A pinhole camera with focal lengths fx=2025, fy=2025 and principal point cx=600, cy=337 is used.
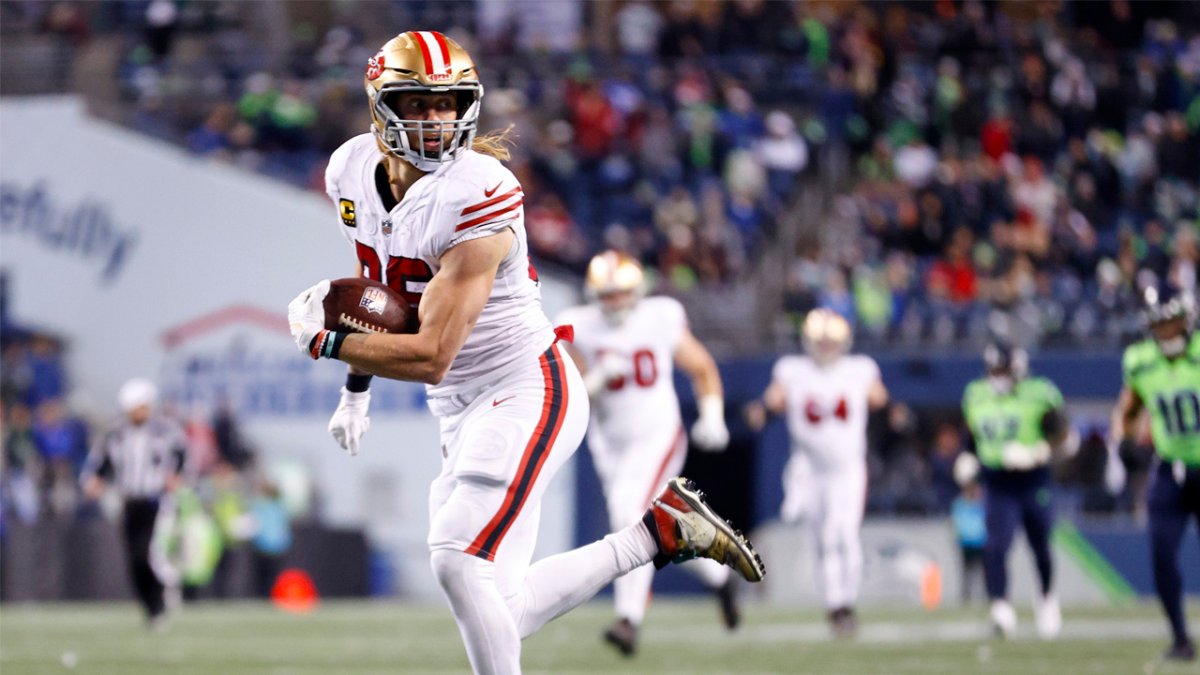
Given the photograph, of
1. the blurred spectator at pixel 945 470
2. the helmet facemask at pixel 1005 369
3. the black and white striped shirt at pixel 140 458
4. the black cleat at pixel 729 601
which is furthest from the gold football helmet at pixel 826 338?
the blurred spectator at pixel 945 470

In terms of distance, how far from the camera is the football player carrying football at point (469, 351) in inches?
209

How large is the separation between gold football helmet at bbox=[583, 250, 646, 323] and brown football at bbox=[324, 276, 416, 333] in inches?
221

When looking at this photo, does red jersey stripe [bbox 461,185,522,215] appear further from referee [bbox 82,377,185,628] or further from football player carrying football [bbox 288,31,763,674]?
referee [bbox 82,377,185,628]

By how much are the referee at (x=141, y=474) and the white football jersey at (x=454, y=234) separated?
26.3 feet

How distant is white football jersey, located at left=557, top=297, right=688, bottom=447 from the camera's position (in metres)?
10.7

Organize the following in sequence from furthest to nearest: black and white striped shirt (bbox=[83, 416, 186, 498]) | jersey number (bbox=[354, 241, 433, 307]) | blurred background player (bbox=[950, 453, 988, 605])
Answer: blurred background player (bbox=[950, 453, 988, 605]) < black and white striped shirt (bbox=[83, 416, 186, 498]) < jersey number (bbox=[354, 241, 433, 307])

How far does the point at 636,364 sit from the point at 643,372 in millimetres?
68

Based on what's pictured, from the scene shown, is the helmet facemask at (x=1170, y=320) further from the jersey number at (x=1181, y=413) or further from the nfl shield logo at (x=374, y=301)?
the nfl shield logo at (x=374, y=301)

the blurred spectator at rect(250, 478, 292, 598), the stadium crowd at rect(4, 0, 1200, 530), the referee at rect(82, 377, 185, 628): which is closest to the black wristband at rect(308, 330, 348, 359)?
the referee at rect(82, 377, 185, 628)

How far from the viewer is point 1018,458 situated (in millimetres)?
11445

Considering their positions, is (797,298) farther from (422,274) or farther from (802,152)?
(422,274)

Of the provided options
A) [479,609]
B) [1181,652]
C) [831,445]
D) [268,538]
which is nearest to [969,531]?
[831,445]

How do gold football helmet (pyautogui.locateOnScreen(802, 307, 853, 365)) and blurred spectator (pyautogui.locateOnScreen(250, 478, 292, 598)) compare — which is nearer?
gold football helmet (pyautogui.locateOnScreen(802, 307, 853, 365))

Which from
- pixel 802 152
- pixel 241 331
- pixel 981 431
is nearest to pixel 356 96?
pixel 241 331
